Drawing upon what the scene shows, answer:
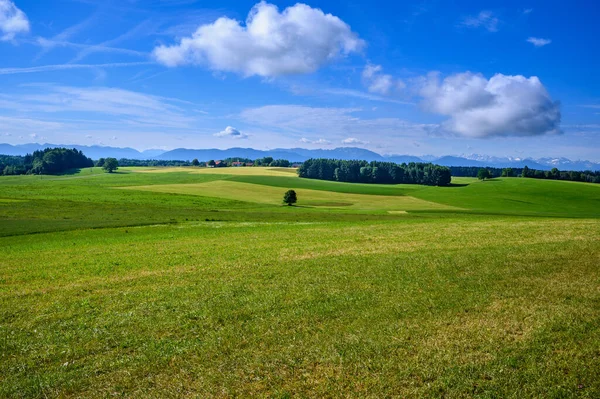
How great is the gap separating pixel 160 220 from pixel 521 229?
43135 mm

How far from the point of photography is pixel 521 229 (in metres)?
33.4

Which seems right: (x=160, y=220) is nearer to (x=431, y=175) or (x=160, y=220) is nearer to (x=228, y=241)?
(x=228, y=241)

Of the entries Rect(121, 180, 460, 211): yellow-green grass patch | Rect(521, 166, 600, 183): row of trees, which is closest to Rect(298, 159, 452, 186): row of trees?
Rect(521, 166, 600, 183): row of trees

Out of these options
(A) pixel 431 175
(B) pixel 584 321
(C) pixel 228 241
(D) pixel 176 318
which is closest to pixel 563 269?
(B) pixel 584 321

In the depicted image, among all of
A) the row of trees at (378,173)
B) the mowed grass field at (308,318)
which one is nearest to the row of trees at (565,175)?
the row of trees at (378,173)

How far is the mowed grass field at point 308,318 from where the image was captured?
31.7 ft

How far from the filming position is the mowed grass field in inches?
380

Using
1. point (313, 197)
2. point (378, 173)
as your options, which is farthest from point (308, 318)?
point (378, 173)

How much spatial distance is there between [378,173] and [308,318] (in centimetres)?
15447

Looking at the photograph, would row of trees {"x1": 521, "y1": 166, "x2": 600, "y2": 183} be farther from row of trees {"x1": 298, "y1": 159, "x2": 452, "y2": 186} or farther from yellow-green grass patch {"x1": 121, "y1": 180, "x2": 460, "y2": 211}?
yellow-green grass patch {"x1": 121, "y1": 180, "x2": 460, "y2": 211}

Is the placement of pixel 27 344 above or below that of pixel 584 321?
below

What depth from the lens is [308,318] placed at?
44.9 feet

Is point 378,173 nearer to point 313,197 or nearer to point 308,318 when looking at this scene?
point 313,197

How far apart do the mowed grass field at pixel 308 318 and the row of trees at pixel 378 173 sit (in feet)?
427
